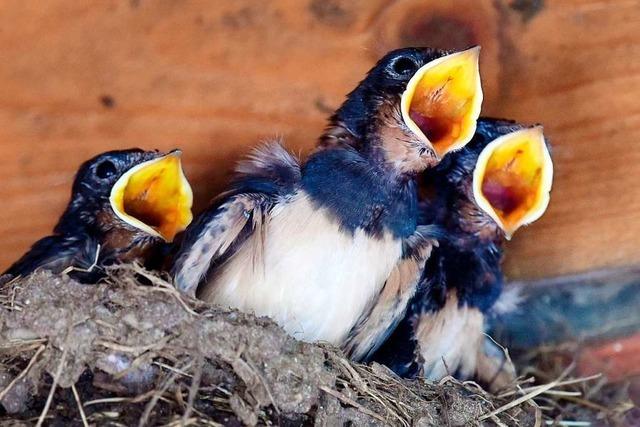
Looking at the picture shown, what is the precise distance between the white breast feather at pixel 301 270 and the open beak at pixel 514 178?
0.23m

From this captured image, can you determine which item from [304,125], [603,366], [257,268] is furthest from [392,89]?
[603,366]

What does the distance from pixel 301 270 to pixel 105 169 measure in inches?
18.6

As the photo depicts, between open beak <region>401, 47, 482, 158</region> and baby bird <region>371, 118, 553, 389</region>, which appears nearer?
open beak <region>401, 47, 482, 158</region>

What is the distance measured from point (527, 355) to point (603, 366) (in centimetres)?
18

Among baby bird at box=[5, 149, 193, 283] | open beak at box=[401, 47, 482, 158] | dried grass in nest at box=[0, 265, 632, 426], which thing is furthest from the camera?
baby bird at box=[5, 149, 193, 283]

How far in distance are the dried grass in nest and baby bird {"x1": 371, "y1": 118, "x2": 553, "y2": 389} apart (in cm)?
43

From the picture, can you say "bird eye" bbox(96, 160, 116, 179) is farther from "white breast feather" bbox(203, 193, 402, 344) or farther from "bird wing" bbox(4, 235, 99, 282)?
"white breast feather" bbox(203, 193, 402, 344)

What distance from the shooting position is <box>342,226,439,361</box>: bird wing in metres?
2.00

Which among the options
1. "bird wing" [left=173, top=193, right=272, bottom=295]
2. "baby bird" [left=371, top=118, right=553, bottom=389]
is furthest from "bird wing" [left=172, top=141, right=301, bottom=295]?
"baby bird" [left=371, top=118, right=553, bottom=389]

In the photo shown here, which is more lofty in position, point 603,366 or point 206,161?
→ point 206,161

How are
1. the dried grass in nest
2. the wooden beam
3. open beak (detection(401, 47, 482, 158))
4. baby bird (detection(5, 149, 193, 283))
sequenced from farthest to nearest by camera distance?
the wooden beam < baby bird (detection(5, 149, 193, 283)) < open beak (detection(401, 47, 482, 158)) < the dried grass in nest

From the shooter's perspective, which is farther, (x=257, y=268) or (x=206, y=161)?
(x=206, y=161)

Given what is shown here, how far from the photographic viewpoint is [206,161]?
7.10ft

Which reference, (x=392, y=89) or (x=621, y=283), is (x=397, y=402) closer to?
(x=392, y=89)
